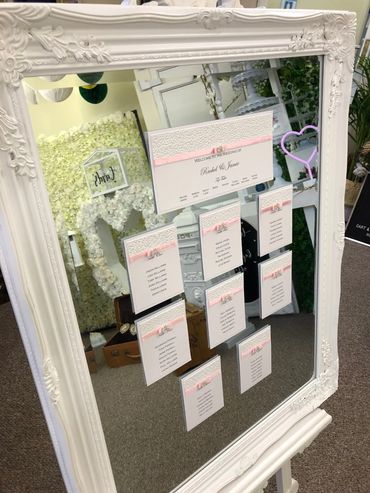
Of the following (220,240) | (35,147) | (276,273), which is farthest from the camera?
(276,273)

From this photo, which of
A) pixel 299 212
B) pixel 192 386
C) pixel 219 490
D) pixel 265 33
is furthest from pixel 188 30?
pixel 219 490

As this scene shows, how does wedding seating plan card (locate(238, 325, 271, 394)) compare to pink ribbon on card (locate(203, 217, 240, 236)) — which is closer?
pink ribbon on card (locate(203, 217, 240, 236))

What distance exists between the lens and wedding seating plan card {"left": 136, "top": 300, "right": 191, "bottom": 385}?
2.16ft

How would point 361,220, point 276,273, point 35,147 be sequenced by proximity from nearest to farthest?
point 35,147 < point 276,273 < point 361,220

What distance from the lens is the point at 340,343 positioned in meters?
2.13

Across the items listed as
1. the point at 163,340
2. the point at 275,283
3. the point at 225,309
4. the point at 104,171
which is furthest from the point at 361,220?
the point at 104,171

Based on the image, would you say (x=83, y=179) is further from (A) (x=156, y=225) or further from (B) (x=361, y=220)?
(B) (x=361, y=220)

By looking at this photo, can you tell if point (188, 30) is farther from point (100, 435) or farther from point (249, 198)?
point (100, 435)

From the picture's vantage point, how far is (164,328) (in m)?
0.67

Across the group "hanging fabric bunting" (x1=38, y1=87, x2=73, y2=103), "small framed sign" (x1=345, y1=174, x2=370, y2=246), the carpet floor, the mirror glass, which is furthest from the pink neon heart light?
"small framed sign" (x1=345, y1=174, x2=370, y2=246)

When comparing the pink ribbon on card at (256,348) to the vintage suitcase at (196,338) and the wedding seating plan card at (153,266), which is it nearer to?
the vintage suitcase at (196,338)

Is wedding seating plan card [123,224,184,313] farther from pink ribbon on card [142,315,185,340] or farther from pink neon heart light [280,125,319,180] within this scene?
pink neon heart light [280,125,319,180]

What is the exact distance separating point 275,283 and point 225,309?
0.14m

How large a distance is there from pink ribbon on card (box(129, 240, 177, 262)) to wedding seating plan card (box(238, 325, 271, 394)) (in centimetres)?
30
